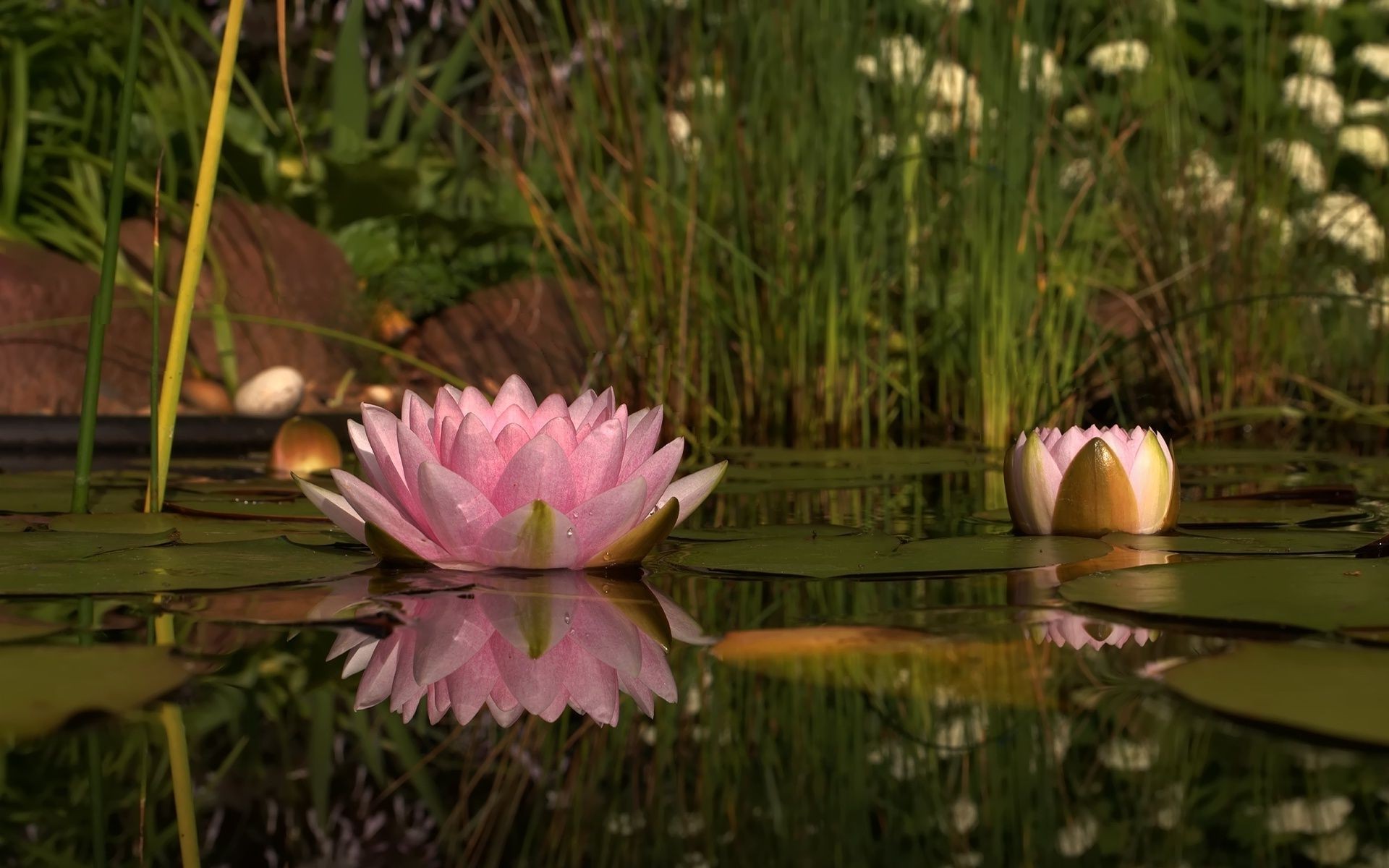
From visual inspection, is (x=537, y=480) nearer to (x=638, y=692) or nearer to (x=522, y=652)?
(x=522, y=652)

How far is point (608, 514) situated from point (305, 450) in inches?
48.1

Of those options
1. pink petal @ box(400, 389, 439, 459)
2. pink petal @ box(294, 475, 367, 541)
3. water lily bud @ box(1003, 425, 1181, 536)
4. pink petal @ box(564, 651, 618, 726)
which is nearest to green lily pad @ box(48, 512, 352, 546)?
pink petal @ box(294, 475, 367, 541)

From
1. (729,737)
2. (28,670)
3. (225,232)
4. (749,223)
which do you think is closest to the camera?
(729,737)

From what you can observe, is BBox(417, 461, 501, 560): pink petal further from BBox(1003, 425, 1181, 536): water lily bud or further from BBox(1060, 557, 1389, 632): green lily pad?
BBox(1003, 425, 1181, 536): water lily bud

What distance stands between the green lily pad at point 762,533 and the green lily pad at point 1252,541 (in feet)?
0.91

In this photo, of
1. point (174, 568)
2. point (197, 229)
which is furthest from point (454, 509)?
point (197, 229)

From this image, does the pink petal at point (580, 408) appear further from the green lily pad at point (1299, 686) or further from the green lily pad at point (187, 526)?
the green lily pad at point (1299, 686)

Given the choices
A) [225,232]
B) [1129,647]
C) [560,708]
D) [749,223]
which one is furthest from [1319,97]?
[560,708]

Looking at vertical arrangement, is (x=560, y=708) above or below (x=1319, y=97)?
below

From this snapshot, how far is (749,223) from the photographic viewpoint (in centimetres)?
284

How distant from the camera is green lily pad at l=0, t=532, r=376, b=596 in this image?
110cm

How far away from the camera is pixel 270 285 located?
3.66 meters

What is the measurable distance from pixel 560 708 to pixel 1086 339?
297 cm

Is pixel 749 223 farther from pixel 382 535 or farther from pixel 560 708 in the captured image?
pixel 560 708
